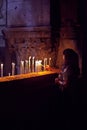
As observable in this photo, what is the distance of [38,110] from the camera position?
28.0 feet

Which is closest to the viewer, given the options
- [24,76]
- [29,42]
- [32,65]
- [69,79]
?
[69,79]

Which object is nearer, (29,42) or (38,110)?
(38,110)

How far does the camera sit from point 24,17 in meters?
10.4

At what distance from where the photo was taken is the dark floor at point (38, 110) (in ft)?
24.8

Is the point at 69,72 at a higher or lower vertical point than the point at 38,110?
higher

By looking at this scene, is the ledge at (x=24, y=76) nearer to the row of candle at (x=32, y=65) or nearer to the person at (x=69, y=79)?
the row of candle at (x=32, y=65)

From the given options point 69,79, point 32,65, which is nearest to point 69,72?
point 69,79

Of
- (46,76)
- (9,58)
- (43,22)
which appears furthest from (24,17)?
(46,76)

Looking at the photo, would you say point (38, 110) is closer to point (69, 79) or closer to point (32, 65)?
point (69, 79)

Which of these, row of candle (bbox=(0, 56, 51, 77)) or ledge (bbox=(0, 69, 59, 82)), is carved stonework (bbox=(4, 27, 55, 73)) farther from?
ledge (bbox=(0, 69, 59, 82))

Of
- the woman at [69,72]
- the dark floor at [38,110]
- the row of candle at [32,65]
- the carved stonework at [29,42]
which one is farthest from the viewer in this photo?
the carved stonework at [29,42]

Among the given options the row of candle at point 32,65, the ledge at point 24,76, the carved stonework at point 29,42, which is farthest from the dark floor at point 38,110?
the carved stonework at point 29,42

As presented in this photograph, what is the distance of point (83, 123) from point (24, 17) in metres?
3.51

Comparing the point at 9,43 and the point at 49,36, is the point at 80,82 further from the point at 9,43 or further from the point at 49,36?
the point at 9,43
